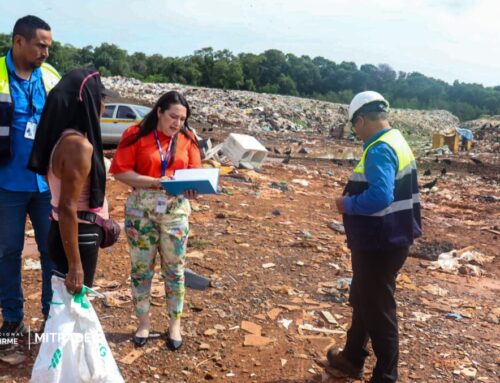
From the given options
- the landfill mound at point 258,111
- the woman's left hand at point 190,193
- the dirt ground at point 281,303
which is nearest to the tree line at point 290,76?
the landfill mound at point 258,111

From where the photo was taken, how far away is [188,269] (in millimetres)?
4984

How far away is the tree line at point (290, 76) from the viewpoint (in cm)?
5966

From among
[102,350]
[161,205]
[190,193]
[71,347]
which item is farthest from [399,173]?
A: [71,347]

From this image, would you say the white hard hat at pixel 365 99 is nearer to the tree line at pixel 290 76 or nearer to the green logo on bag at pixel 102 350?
the green logo on bag at pixel 102 350

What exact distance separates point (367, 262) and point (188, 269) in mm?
2522

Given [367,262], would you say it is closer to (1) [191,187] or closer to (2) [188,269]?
(1) [191,187]

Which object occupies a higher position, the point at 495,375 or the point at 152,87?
the point at 152,87

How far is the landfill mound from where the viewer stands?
27328 millimetres

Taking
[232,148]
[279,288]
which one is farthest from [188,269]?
[232,148]

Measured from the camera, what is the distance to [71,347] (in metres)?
2.35

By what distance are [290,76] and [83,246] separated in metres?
68.8

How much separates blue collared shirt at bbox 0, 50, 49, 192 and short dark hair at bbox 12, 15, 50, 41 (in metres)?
0.19

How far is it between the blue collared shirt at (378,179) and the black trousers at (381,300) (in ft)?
1.03

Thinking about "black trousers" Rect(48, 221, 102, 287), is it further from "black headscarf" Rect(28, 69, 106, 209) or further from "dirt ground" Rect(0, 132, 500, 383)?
"dirt ground" Rect(0, 132, 500, 383)
